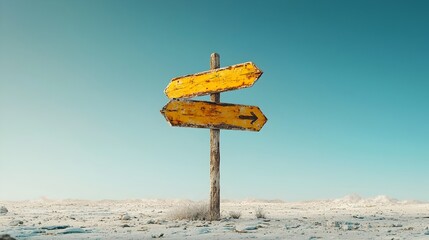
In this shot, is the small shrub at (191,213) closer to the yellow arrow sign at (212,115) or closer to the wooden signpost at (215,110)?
the wooden signpost at (215,110)

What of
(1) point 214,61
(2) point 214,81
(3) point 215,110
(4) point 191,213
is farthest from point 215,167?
(1) point 214,61

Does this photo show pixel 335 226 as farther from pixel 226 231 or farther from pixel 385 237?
pixel 226 231

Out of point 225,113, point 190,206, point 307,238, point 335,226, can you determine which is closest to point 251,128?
point 225,113

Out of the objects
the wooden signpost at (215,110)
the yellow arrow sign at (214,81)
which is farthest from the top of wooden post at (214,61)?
the yellow arrow sign at (214,81)

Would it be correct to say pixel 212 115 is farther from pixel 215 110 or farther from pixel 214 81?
pixel 214 81

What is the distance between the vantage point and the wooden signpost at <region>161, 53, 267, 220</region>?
10211mm

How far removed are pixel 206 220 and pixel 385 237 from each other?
14.4ft

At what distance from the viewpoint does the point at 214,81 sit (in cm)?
1087

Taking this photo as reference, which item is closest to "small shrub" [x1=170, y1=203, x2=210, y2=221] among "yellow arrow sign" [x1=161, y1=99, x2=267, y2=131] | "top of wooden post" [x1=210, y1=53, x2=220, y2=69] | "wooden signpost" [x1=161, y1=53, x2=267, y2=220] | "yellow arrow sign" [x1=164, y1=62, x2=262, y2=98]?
"wooden signpost" [x1=161, y1=53, x2=267, y2=220]

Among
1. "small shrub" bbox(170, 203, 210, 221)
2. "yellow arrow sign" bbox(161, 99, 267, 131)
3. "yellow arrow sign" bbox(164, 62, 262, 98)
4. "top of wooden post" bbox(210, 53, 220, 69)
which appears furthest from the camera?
"top of wooden post" bbox(210, 53, 220, 69)

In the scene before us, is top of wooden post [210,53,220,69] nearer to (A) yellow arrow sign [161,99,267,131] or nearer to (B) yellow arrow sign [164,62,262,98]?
(B) yellow arrow sign [164,62,262,98]

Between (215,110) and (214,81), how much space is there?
2.73 ft

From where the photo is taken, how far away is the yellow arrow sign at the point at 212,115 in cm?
1009

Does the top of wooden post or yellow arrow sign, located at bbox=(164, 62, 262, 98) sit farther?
the top of wooden post
